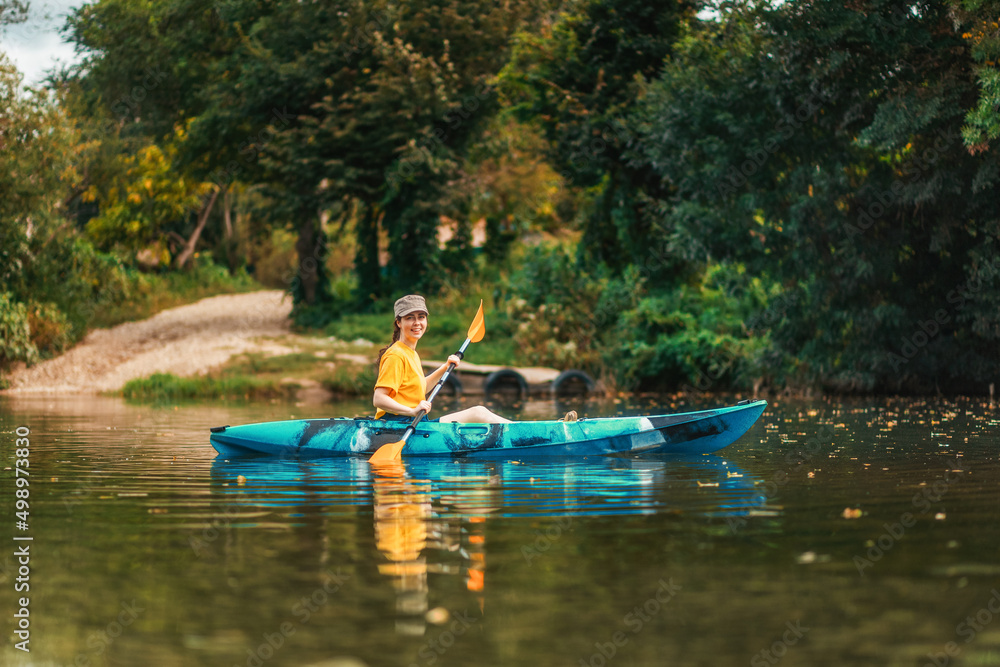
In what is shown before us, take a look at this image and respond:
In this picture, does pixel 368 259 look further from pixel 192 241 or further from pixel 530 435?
pixel 530 435

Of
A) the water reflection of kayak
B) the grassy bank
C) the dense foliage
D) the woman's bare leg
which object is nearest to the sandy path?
the dense foliage

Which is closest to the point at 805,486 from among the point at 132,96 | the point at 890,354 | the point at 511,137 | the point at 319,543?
the point at 319,543

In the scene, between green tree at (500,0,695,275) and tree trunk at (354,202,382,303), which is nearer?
green tree at (500,0,695,275)

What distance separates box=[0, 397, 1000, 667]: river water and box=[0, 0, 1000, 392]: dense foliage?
7486mm

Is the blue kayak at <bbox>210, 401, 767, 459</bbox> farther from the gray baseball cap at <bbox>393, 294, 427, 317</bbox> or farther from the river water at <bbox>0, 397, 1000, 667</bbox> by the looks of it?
the gray baseball cap at <bbox>393, 294, 427, 317</bbox>

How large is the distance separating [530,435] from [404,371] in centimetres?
126

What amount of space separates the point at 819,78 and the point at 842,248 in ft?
8.83

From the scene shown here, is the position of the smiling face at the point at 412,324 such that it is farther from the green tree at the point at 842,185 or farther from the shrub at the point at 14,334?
the shrub at the point at 14,334

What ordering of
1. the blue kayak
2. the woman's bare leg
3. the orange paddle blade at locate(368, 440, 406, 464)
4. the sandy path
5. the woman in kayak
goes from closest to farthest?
1. the orange paddle blade at locate(368, 440, 406, 464)
2. the woman in kayak
3. the blue kayak
4. the woman's bare leg
5. the sandy path

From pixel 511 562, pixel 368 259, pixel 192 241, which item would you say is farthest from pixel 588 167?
pixel 192 241

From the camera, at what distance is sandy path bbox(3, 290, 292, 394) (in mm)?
22656

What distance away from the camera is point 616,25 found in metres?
22.7

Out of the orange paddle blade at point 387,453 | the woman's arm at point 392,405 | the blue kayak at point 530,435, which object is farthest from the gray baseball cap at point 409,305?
the orange paddle blade at point 387,453

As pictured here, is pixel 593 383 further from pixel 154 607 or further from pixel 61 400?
pixel 154 607
